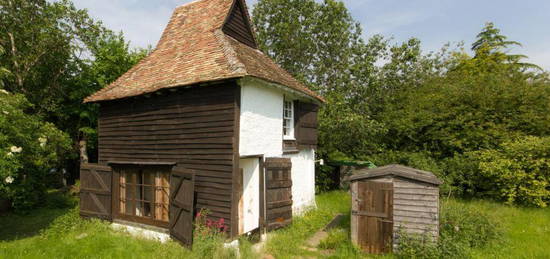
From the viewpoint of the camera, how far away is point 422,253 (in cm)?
621

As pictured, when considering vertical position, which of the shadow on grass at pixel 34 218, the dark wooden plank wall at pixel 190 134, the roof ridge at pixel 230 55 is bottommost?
the shadow on grass at pixel 34 218

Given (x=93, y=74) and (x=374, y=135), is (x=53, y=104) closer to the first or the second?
(x=93, y=74)

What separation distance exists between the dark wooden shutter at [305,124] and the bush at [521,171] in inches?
282

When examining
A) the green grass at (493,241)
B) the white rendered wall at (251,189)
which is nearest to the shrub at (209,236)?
the white rendered wall at (251,189)

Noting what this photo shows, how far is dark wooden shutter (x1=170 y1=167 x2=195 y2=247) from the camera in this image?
666 centimetres

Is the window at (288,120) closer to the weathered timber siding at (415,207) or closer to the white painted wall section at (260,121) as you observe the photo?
the white painted wall section at (260,121)

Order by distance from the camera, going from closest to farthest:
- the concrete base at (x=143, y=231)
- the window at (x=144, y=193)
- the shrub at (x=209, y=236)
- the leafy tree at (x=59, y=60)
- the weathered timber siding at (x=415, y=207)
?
the shrub at (x=209, y=236)
the weathered timber siding at (x=415, y=207)
the concrete base at (x=143, y=231)
the window at (x=144, y=193)
the leafy tree at (x=59, y=60)

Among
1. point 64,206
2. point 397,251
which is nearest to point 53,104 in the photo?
point 64,206

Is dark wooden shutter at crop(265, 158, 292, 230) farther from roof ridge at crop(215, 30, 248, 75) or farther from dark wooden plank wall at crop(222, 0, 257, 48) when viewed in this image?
dark wooden plank wall at crop(222, 0, 257, 48)

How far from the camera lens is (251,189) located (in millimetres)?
8453

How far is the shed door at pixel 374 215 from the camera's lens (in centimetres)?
674

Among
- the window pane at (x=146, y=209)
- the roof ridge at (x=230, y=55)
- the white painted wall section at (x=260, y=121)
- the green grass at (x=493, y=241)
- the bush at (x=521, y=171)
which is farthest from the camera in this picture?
the bush at (x=521, y=171)

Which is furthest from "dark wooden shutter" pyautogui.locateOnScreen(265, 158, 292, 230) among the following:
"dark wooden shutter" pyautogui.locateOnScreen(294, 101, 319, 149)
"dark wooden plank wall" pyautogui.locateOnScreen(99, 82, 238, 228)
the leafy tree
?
the leafy tree

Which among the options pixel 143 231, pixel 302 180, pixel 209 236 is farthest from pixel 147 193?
pixel 302 180
